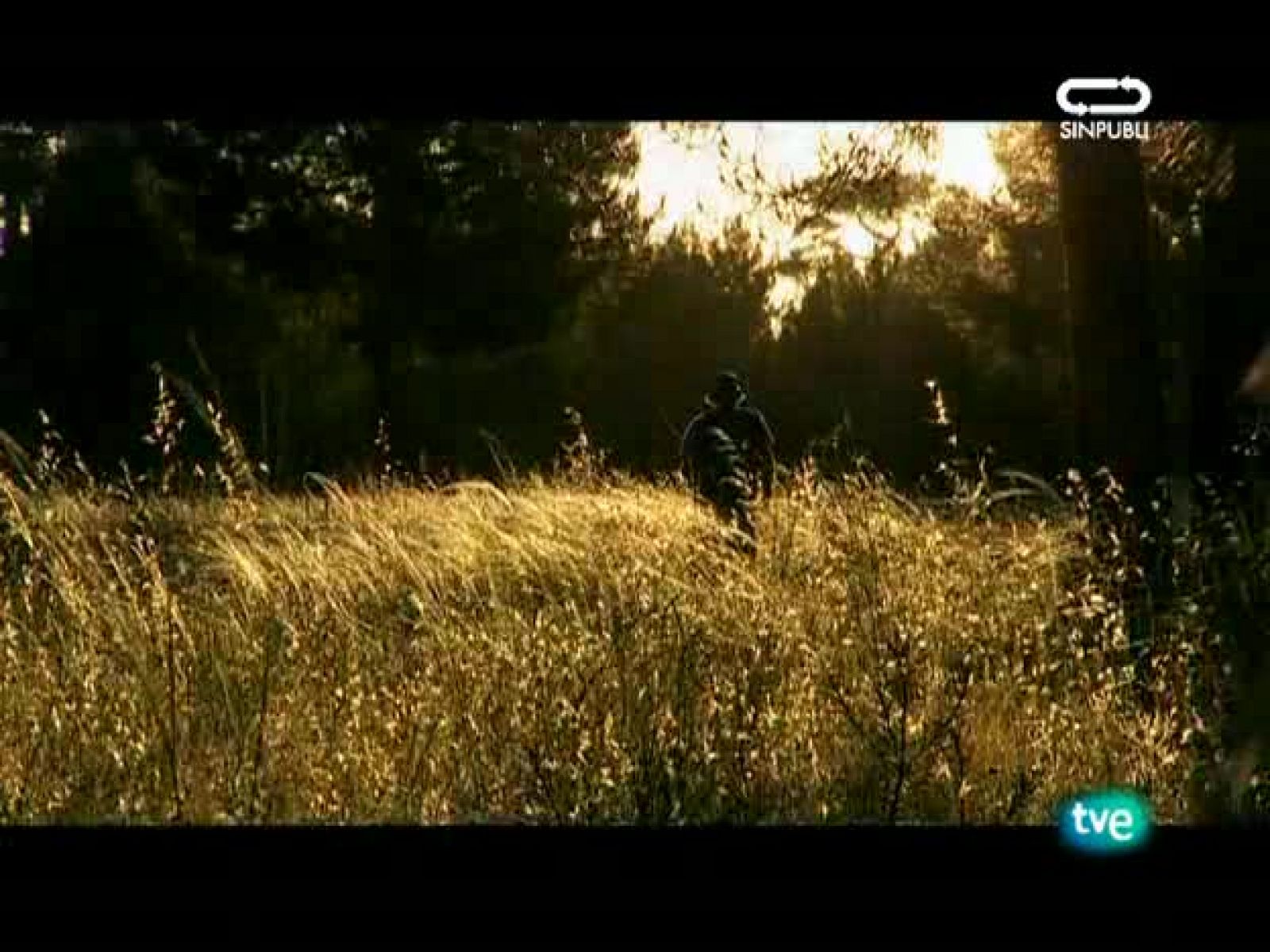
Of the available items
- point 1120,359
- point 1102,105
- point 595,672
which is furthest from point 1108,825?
point 1120,359

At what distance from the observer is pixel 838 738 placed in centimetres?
269

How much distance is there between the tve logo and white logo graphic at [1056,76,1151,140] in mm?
919

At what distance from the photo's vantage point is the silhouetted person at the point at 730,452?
8.50 feet

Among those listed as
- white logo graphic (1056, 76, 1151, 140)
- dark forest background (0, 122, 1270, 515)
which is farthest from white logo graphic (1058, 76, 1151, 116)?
dark forest background (0, 122, 1270, 515)

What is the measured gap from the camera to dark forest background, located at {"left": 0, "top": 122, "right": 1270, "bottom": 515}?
8.24ft

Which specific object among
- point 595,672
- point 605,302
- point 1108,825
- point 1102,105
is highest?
point 605,302

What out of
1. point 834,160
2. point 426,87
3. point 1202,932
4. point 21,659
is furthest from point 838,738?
point 21,659

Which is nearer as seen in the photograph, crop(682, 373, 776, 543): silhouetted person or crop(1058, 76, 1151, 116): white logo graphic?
crop(1058, 76, 1151, 116): white logo graphic

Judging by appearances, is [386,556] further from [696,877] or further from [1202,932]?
[1202,932]

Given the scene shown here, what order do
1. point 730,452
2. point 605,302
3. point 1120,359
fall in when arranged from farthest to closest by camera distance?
point 605,302 → point 1120,359 → point 730,452

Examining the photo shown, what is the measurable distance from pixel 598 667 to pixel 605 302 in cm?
77

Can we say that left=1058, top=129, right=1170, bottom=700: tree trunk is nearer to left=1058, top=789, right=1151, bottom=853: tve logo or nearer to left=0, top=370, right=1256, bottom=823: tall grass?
left=0, top=370, right=1256, bottom=823: tall grass

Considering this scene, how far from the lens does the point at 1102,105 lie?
205 centimetres

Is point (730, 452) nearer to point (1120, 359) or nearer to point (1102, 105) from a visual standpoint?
point (1120, 359)
